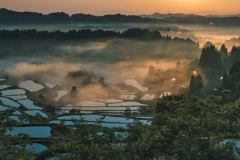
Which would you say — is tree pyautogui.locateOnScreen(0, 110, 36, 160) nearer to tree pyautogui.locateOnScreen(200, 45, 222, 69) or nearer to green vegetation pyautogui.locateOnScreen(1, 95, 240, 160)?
green vegetation pyautogui.locateOnScreen(1, 95, 240, 160)

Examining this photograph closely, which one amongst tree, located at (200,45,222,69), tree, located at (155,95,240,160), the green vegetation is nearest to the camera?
tree, located at (155,95,240,160)

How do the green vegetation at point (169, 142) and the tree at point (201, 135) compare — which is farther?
the green vegetation at point (169, 142)

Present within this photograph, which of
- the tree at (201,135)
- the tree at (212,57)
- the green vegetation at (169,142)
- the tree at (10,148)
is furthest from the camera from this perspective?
the tree at (212,57)

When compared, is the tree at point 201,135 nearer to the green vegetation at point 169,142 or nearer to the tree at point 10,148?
the green vegetation at point 169,142

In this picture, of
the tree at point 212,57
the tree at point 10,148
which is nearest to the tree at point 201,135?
the tree at point 10,148

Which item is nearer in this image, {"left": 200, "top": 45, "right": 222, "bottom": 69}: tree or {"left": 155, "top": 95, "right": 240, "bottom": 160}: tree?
{"left": 155, "top": 95, "right": 240, "bottom": 160}: tree

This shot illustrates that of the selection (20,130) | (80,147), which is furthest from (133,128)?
(20,130)

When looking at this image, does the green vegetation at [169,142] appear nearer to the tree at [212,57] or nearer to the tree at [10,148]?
the tree at [10,148]

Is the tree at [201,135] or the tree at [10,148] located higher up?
the tree at [201,135]

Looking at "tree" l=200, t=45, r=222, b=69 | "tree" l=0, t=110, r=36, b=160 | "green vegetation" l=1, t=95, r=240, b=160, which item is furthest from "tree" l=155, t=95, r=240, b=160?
"tree" l=200, t=45, r=222, b=69

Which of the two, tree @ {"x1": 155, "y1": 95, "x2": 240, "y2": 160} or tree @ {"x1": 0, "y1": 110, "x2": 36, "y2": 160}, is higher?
tree @ {"x1": 155, "y1": 95, "x2": 240, "y2": 160}

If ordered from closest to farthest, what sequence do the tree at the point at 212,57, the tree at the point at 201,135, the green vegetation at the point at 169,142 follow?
the tree at the point at 201,135, the green vegetation at the point at 169,142, the tree at the point at 212,57

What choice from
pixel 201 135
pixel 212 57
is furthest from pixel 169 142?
pixel 212 57
